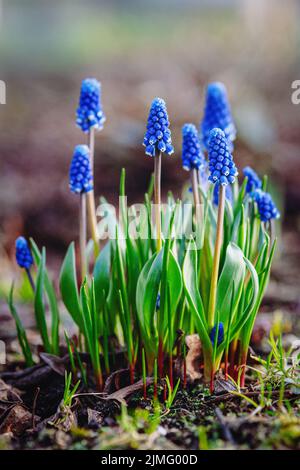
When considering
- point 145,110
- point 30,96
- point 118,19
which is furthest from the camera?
point 118,19

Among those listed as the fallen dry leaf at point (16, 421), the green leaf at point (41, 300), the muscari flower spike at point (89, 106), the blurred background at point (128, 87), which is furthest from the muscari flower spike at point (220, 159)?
the blurred background at point (128, 87)

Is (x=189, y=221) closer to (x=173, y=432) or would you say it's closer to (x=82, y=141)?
(x=173, y=432)

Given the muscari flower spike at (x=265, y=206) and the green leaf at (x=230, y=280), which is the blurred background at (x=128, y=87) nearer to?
the muscari flower spike at (x=265, y=206)

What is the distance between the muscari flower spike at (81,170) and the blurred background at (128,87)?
6.47ft

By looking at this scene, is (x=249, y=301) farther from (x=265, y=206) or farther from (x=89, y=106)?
(x=89, y=106)

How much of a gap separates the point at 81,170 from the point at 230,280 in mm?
801

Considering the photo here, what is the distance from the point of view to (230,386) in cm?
247

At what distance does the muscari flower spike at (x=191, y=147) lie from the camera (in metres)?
2.54

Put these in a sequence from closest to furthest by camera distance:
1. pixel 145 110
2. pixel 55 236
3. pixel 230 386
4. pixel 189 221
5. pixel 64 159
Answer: pixel 230 386 < pixel 189 221 < pixel 55 236 < pixel 64 159 < pixel 145 110

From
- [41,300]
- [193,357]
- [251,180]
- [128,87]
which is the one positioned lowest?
[193,357]

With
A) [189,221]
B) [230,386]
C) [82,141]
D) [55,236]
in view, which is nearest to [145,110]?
[82,141]

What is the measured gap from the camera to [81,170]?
2578 mm

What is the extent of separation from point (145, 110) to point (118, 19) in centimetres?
522

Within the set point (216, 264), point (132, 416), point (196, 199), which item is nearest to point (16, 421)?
point (132, 416)
